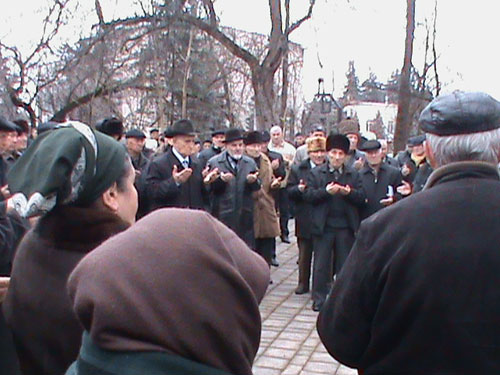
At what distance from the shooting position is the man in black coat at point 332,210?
6.70m

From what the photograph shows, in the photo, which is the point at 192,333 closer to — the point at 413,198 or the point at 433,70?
the point at 413,198

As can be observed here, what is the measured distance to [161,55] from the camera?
18.0m

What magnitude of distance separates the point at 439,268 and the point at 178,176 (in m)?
4.81

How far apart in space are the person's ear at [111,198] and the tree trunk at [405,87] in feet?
52.1

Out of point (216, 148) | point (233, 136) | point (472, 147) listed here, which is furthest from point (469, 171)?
point (216, 148)

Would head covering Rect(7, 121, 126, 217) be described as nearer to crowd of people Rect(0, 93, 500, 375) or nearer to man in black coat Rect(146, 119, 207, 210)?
crowd of people Rect(0, 93, 500, 375)

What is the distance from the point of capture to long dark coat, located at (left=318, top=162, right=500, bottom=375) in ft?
6.28

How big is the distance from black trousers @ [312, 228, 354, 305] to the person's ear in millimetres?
5025

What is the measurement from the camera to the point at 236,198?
24.2 feet

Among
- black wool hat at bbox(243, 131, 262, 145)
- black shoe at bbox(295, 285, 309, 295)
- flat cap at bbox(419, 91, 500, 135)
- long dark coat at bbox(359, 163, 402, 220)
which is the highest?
flat cap at bbox(419, 91, 500, 135)

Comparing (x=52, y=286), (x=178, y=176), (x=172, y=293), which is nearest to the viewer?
(x=172, y=293)

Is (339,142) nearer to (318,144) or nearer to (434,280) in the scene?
(318,144)

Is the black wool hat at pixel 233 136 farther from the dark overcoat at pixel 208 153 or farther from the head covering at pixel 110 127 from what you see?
the dark overcoat at pixel 208 153

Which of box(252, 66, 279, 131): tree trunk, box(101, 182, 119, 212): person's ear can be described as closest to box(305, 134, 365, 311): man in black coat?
box(101, 182, 119, 212): person's ear
